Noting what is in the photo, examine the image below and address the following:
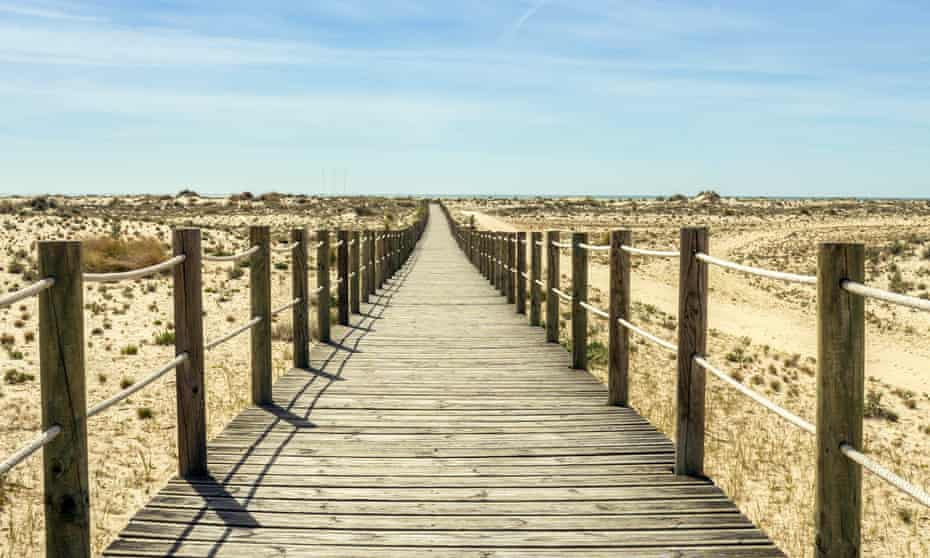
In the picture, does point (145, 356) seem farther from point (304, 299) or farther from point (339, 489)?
point (339, 489)

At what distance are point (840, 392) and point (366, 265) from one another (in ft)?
43.3

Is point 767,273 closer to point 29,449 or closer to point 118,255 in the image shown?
point 29,449

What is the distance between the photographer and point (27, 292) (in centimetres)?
342

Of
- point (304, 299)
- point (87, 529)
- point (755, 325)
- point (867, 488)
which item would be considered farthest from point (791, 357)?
point (87, 529)

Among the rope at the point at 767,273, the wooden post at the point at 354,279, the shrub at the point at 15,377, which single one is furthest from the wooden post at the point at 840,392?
the wooden post at the point at 354,279

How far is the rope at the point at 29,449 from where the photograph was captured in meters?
3.27

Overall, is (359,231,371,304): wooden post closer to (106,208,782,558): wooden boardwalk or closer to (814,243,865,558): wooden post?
(106,208,782,558): wooden boardwalk

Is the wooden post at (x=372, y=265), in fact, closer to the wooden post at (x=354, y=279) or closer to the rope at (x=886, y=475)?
the wooden post at (x=354, y=279)

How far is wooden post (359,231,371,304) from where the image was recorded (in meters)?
15.7

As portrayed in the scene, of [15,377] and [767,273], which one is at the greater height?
[767,273]

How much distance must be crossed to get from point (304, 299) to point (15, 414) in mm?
3120

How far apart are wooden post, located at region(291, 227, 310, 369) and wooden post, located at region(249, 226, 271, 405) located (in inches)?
56.4

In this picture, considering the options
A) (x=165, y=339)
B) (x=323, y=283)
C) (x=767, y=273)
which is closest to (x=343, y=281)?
(x=323, y=283)

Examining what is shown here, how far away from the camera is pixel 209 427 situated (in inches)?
323
